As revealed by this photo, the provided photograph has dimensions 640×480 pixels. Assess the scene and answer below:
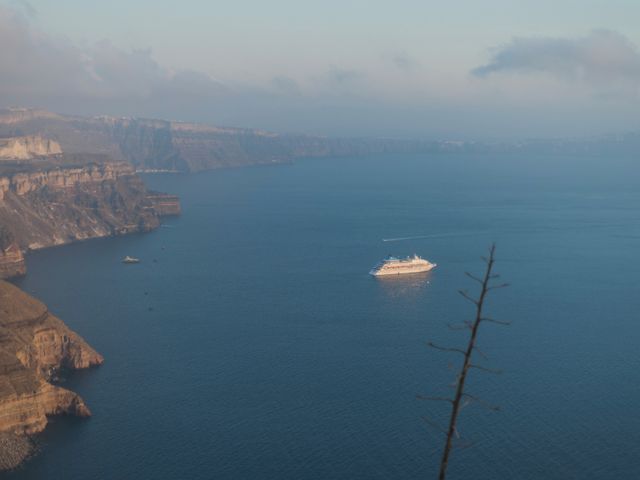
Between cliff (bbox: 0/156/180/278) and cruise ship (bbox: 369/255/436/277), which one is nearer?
cruise ship (bbox: 369/255/436/277)

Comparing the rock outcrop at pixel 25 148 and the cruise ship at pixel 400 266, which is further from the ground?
the rock outcrop at pixel 25 148

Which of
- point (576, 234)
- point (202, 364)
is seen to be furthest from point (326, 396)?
point (576, 234)

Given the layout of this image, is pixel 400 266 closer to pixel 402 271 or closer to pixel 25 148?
pixel 402 271

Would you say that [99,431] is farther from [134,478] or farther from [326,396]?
[326,396]

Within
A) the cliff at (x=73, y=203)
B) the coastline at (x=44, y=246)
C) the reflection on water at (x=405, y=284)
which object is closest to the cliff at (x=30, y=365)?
the coastline at (x=44, y=246)

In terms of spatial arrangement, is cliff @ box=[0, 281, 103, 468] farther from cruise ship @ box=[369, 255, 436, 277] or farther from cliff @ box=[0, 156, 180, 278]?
cliff @ box=[0, 156, 180, 278]

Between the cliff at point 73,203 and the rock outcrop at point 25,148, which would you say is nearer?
the cliff at point 73,203

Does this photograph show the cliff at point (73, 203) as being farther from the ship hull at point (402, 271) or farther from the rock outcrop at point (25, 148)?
the ship hull at point (402, 271)

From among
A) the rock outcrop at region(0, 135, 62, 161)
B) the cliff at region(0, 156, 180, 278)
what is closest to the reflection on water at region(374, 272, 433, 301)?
the cliff at region(0, 156, 180, 278)
